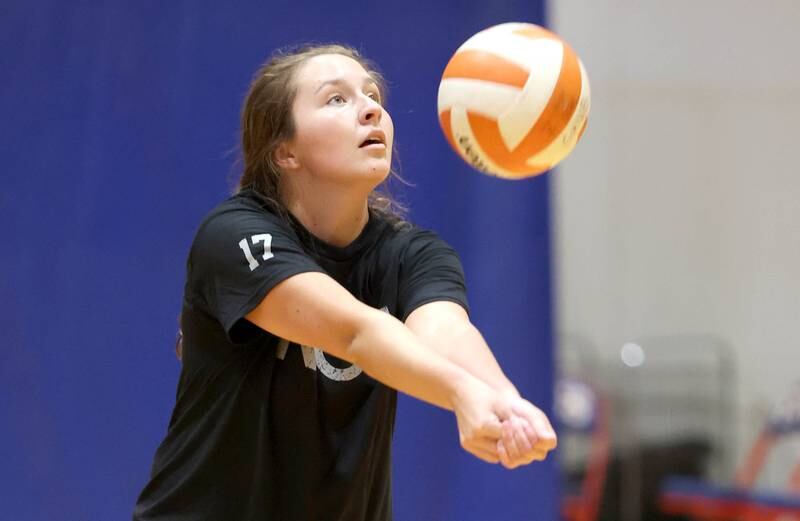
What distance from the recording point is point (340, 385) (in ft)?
7.29

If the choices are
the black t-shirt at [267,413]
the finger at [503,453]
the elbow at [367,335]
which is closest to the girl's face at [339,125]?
the black t-shirt at [267,413]

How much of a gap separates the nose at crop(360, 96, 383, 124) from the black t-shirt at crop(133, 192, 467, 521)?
25cm

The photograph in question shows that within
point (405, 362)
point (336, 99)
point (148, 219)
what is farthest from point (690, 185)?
point (405, 362)

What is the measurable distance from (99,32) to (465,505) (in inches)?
74.7

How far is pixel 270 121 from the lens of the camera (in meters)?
2.37

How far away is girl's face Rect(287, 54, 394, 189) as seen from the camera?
2.20 meters

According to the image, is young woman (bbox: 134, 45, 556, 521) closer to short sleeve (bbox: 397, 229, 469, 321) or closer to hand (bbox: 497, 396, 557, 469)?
short sleeve (bbox: 397, 229, 469, 321)

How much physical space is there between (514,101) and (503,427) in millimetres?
853

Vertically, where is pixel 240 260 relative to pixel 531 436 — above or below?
above

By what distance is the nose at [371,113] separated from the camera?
88.0 inches

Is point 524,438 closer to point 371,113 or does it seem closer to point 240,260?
point 240,260

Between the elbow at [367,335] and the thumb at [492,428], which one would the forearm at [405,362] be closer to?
the elbow at [367,335]

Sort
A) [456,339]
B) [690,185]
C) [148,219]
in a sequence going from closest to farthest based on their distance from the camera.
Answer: [456,339] < [148,219] < [690,185]

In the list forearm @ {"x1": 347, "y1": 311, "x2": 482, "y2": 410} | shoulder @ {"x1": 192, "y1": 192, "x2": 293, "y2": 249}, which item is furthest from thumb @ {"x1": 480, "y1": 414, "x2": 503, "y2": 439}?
shoulder @ {"x1": 192, "y1": 192, "x2": 293, "y2": 249}
